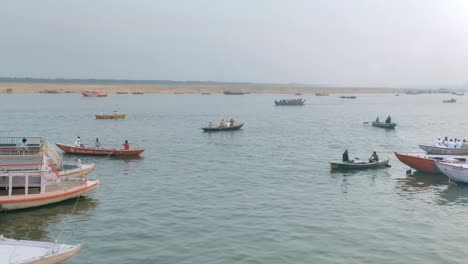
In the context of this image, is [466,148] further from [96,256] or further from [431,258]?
[96,256]

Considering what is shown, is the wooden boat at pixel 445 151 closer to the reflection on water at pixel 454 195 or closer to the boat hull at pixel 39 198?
the reflection on water at pixel 454 195

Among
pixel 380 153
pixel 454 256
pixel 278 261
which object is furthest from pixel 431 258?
pixel 380 153

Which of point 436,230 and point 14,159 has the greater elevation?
point 14,159

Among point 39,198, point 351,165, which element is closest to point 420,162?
point 351,165

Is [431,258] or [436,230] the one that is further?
[436,230]

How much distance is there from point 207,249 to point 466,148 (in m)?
37.5

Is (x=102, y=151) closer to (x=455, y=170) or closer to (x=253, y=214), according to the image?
(x=253, y=214)

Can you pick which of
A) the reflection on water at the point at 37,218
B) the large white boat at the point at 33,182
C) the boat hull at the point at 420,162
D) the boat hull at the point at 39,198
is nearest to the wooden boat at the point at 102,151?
the large white boat at the point at 33,182

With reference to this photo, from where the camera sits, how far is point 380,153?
58.1 m

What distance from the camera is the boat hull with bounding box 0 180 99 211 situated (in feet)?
97.1

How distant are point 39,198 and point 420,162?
32.0 meters

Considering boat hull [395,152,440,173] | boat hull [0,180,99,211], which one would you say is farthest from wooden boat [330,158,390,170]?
boat hull [0,180,99,211]

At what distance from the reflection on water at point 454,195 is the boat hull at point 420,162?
11.0 ft

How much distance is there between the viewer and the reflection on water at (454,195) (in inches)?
1371
